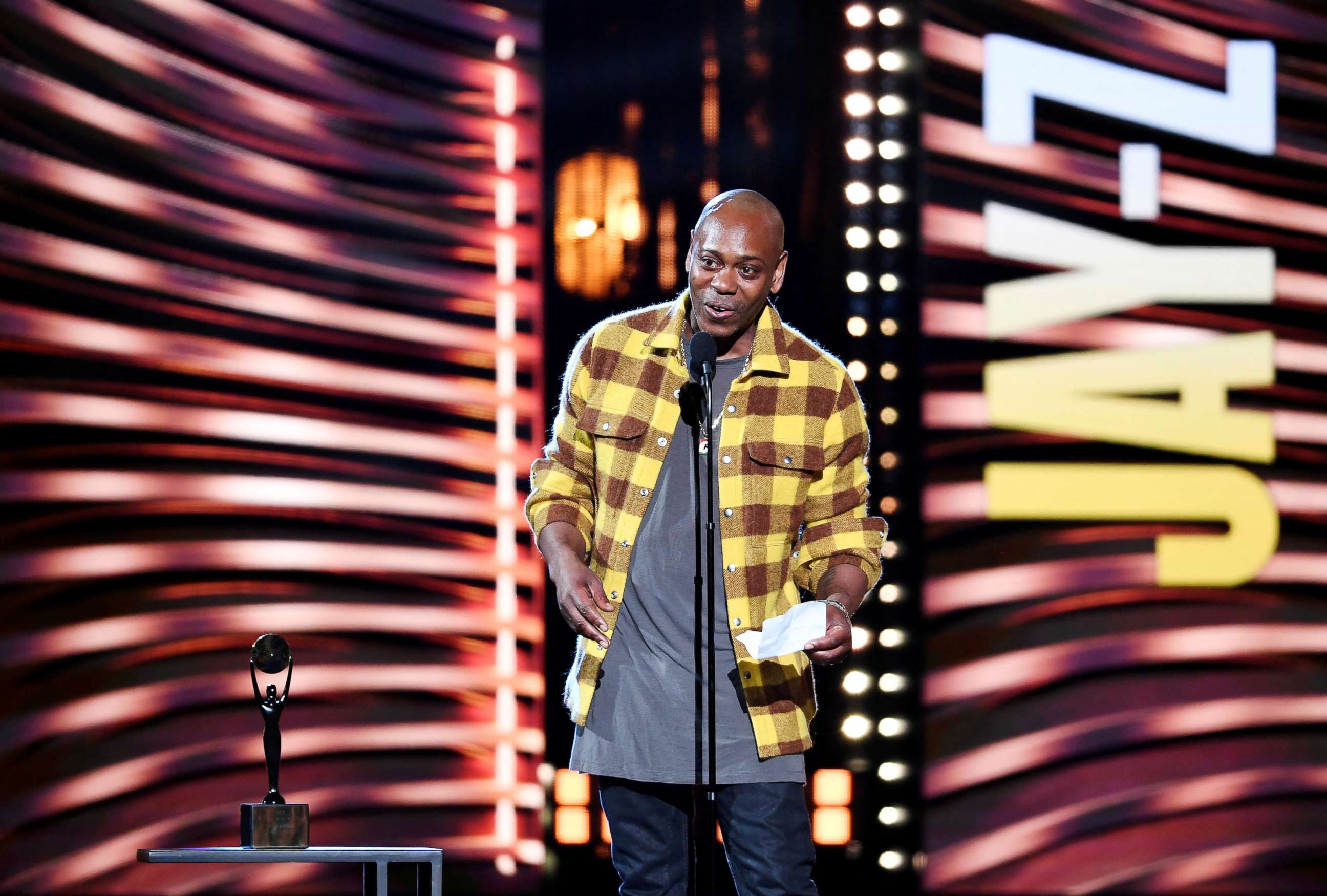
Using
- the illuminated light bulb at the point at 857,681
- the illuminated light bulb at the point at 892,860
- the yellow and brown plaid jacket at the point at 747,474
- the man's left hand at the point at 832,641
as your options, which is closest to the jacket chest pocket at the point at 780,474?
the yellow and brown plaid jacket at the point at 747,474

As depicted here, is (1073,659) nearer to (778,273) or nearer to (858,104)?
(858,104)

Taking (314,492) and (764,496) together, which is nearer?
(764,496)

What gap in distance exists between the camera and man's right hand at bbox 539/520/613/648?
2777 millimetres

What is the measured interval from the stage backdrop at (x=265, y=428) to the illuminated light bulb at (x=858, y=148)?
3.36 feet

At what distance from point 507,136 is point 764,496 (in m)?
2.44

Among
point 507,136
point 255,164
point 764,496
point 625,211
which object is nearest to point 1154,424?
point 625,211

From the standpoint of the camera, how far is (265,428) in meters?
4.80

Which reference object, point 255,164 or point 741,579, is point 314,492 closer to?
point 255,164

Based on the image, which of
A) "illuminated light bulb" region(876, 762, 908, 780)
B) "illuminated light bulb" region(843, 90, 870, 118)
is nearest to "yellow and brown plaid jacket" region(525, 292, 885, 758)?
"illuminated light bulb" region(876, 762, 908, 780)

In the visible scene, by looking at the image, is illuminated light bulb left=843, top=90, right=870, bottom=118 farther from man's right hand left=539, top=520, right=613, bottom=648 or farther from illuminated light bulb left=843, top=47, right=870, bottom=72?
man's right hand left=539, top=520, right=613, bottom=648

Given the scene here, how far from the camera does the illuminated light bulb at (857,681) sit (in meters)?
4.68

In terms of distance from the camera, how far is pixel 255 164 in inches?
189

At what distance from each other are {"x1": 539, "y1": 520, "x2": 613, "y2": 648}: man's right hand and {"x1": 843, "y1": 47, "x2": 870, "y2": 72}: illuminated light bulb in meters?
2.39

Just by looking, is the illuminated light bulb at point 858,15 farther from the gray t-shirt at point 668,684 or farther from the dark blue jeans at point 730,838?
the dark blue jeans at point 730,838
